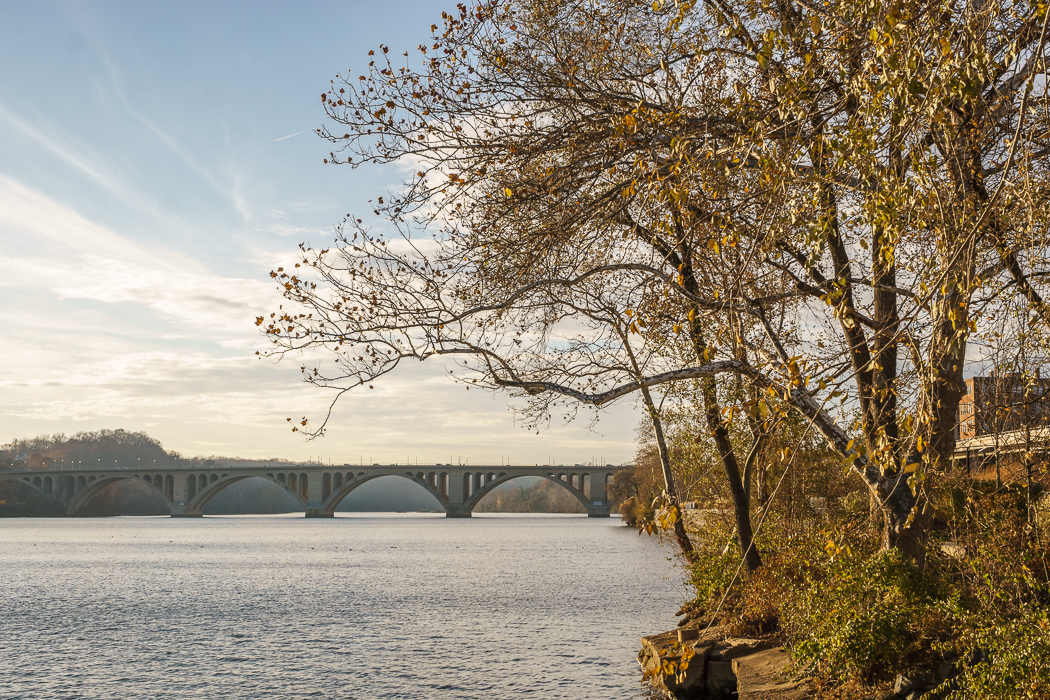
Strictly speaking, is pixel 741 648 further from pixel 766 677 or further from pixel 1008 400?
pixel 1008 400

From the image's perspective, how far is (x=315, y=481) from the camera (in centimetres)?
12694

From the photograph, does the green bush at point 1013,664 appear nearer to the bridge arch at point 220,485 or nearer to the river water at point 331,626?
the river water at point 331,626

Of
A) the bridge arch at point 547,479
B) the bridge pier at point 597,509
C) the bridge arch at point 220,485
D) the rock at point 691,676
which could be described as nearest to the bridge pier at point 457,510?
the bridge arch at point 547,479

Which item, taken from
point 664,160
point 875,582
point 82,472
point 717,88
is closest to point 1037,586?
point 875,582

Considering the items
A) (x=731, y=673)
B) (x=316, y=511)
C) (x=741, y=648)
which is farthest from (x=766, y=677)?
(x=316, y=511)

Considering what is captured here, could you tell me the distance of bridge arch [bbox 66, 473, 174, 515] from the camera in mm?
129500

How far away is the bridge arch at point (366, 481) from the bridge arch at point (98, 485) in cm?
2543

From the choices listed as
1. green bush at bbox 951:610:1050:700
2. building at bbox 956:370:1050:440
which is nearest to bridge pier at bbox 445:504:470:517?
building at bbox 956:370:1050:440

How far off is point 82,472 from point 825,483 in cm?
13585

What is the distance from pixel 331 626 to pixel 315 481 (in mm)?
104638

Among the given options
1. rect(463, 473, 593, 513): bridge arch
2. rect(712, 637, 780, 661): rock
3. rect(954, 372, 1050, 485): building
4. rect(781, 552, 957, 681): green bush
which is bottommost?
rect(463, 473, 593, 513): bridge arch

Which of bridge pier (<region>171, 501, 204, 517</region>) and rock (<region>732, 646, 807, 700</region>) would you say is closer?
rock (<region>732, 646, 807, 700</region>)

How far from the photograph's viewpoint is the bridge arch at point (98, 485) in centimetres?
12950

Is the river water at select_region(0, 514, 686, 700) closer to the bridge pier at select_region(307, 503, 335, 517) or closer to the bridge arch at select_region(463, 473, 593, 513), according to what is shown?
the bridge arch at select_region(463, 473, 593, 513)
